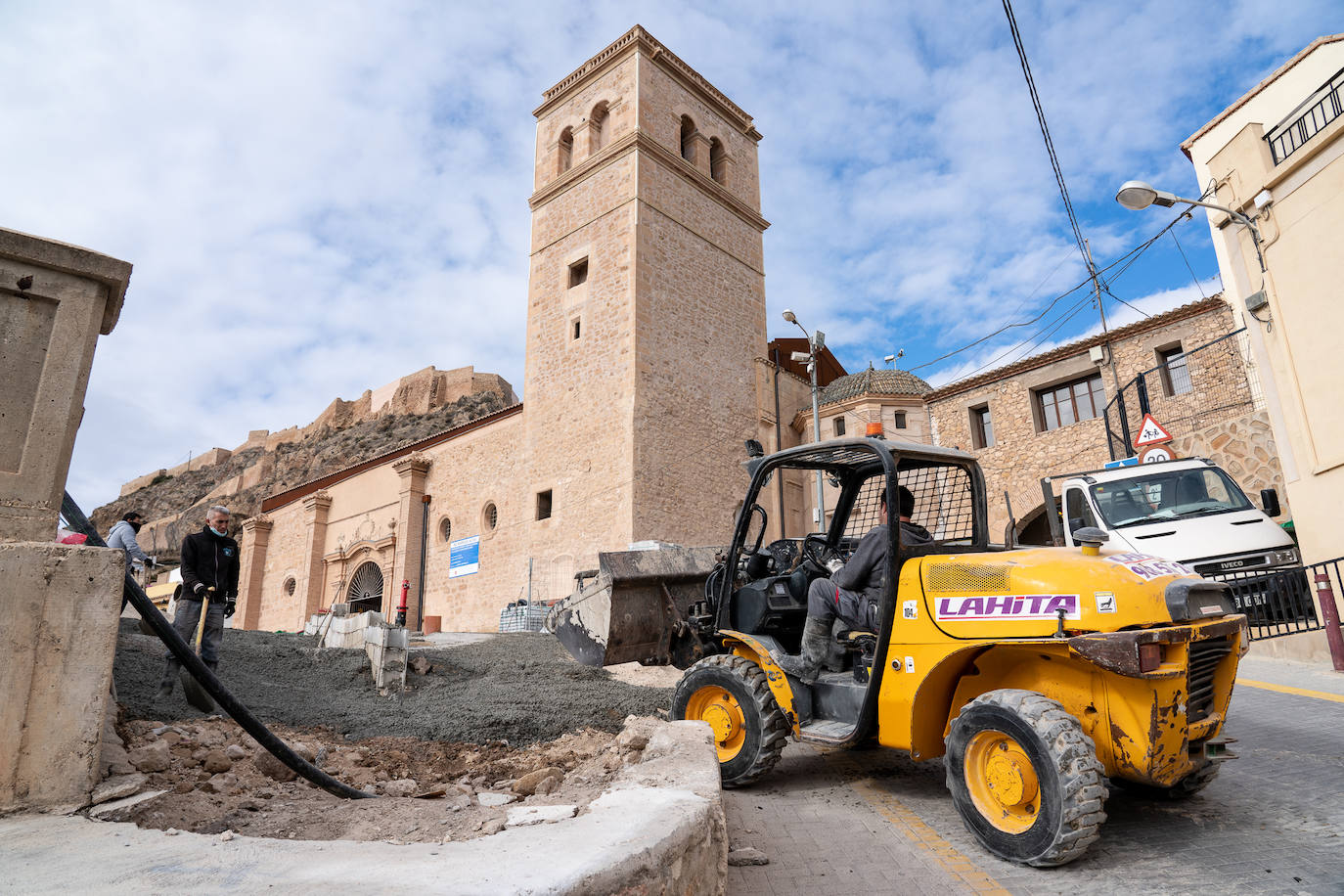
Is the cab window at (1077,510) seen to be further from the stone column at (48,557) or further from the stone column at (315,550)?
the stone column at (315,550)

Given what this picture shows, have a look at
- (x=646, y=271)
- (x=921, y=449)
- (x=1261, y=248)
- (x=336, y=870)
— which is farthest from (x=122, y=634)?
(x=646, y=271)

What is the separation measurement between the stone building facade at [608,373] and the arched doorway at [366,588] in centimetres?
9

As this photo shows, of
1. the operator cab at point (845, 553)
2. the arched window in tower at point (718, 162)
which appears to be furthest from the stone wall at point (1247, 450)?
the arched window in tower at point (718, 162)

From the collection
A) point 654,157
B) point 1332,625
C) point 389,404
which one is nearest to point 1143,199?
point 1332,625

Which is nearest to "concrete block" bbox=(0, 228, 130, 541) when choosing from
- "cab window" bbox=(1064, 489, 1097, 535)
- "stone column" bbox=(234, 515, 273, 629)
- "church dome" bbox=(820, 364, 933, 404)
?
"cab window" bbox=(1064, 489, 1097, 535)

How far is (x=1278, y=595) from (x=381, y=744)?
9.06 meters

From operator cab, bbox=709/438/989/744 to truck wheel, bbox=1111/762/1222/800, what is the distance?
135 centimetres

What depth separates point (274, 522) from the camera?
31016 mm

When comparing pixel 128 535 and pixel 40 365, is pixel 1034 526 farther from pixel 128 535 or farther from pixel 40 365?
pixel 40 365

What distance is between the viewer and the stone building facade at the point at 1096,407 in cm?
1590

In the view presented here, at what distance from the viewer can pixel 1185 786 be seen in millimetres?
3893

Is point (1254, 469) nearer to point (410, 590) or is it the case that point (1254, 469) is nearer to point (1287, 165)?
point (1287, 165)

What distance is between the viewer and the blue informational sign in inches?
867

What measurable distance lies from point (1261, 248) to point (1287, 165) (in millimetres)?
1045
